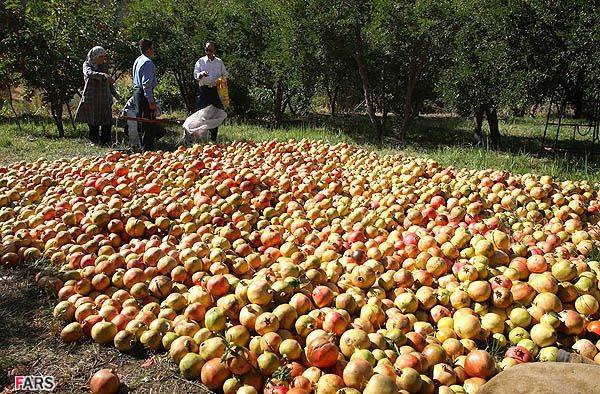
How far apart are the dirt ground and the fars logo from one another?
0.03m

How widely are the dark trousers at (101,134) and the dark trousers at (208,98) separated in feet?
6.91

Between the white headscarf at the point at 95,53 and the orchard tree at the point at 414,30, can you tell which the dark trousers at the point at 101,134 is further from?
the orchard tree at the point at 414,30

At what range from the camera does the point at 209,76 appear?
849 cm

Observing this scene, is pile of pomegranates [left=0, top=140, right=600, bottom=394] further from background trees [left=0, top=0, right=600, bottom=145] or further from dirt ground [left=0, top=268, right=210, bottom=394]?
background trees [left=0, top=0, right=600, bottom=145]

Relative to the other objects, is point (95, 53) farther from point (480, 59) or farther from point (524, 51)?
point (524, 51)

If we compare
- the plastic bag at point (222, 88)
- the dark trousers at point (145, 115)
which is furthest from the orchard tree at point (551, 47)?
the dark trousers at point (145, 115)

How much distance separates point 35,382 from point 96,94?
25.5 feet

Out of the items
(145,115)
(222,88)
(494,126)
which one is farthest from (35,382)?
(494,126)

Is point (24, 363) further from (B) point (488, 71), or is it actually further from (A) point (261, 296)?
(B) point (488, 71)

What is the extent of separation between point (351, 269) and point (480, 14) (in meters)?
8.19

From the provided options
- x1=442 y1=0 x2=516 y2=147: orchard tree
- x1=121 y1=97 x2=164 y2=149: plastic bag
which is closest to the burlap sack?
x1=121 y1=97 x2=164 y2=149: plastic bag

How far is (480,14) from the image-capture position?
923 centimetres

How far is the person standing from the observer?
7.73 metres

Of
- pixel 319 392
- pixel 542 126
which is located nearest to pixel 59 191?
pixel 319 392
